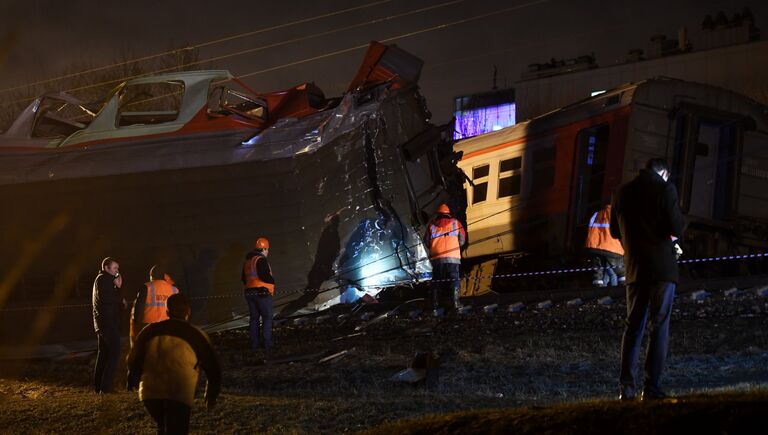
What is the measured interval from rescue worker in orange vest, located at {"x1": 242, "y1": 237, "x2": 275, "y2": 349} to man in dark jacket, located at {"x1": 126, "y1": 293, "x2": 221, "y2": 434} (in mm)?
5157

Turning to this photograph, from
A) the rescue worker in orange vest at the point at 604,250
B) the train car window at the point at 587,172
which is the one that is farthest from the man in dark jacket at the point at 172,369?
the train car window at the point at 587,172

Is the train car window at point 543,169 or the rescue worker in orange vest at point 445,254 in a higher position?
the train car window at point 543,169

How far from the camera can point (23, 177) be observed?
11.9m

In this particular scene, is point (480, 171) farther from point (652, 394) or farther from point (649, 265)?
point (652, 394)

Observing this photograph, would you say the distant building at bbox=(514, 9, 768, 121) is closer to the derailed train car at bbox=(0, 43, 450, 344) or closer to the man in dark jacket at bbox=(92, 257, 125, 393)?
the derailed train car at bbox=(0, 43, 450, 344)

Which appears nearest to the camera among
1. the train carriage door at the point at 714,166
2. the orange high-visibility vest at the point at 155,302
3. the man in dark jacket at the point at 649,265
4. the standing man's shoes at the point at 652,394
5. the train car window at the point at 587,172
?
the standing man's shoes at the point at 652,394

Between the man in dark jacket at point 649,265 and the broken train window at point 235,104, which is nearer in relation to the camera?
the man in dark jacket at point 649,265

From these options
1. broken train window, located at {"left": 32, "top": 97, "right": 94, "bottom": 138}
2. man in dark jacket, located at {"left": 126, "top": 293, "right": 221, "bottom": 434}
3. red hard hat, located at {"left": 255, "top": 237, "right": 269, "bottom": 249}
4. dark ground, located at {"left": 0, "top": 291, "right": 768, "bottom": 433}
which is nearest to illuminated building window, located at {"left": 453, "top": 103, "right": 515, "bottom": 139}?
broken train window, located at {"left": 32, "top": 97, "right": 94, "bottom": 138}

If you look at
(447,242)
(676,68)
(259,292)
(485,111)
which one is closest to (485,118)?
(485,111)

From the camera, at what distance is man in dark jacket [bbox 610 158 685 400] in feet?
16.2

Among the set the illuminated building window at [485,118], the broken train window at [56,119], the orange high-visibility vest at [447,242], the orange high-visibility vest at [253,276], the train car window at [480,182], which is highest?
the illuminated building window at [485,118]

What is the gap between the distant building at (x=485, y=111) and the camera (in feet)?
154

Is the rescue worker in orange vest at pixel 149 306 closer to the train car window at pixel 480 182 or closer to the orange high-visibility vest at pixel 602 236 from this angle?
the orange high-visibility vest at pixel 602 236

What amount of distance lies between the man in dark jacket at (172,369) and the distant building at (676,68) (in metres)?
34.2
